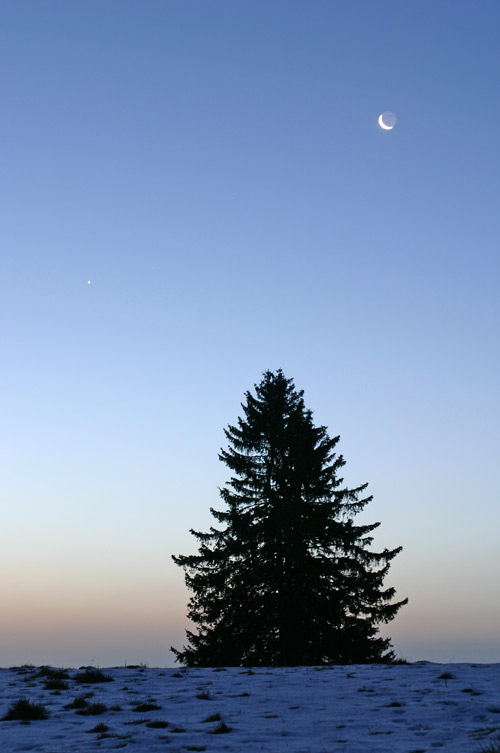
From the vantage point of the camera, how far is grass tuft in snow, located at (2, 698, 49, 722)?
7707mm

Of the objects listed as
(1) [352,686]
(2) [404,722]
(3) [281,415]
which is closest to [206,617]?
(3) [281,415]

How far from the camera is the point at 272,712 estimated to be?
8031 mm

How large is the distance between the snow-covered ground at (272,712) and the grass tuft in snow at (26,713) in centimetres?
13

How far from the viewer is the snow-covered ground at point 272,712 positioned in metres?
6.26

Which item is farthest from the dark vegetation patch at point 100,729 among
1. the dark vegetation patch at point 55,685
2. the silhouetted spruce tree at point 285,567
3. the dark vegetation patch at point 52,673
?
the silhouetted spruce tree at point 285,567

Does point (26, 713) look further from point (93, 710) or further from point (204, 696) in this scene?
point (204, 696)

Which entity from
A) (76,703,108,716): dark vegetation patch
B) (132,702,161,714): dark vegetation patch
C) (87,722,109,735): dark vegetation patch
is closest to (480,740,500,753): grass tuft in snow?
(87,722,109,735): dark vegetation patch

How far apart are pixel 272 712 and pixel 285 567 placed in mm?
13584

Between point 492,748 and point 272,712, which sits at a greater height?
point 272,712

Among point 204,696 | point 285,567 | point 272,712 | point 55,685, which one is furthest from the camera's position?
point 285,567

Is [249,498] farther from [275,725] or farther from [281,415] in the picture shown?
[275,725]

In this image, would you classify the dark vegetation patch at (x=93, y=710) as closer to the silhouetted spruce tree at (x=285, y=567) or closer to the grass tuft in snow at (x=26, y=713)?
the grass tuft in snow at (x=26, y=713)

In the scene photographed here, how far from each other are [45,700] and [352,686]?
5.09 m

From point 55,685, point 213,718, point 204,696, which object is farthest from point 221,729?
point 55,685
